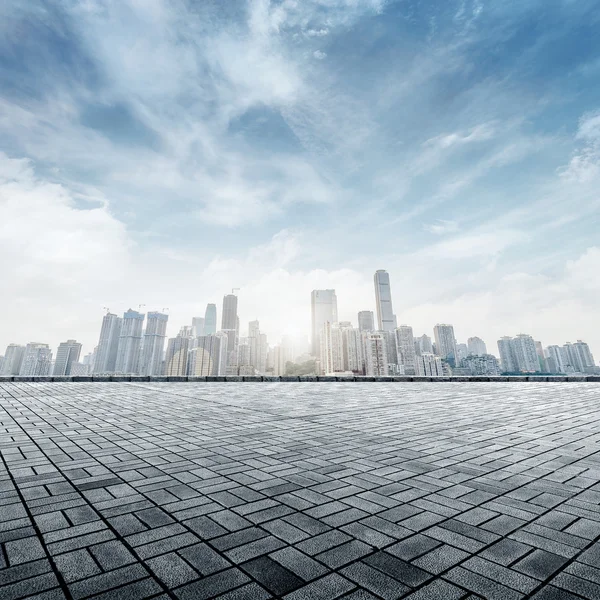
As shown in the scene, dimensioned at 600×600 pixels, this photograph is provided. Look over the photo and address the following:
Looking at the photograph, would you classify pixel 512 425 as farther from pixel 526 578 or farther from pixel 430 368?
pixel 430 368

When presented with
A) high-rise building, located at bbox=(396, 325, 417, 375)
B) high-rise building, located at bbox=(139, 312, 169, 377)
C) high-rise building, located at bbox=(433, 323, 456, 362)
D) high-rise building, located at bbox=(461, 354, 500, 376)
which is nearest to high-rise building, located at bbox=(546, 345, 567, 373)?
high-rise building, located at bbox=(461, 354, 500, 376)

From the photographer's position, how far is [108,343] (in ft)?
395

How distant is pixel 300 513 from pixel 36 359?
107203 mm

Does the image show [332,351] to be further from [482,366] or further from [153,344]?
[153,344]

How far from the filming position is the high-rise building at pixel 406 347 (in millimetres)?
86775

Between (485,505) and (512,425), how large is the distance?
3499 mm

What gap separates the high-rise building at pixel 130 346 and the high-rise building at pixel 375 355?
74.3 meters

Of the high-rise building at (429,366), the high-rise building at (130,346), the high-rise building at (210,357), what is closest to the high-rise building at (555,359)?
the high-rise building at (429,366)

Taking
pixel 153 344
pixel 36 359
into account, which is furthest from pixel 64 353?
pixel 36 359

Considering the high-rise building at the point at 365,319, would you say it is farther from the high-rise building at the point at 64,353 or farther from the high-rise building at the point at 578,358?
the high-rise building at the point at 64,353

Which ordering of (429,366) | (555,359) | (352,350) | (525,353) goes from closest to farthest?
(352,350) < (429,366) < (555,359) < (525,353)

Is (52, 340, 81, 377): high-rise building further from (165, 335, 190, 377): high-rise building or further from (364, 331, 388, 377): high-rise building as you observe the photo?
(364, 331, 388, 377): high-rise building

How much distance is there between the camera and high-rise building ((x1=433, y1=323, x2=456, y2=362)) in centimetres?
16012

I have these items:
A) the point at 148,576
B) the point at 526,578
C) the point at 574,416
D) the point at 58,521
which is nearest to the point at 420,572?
the point at 526,578
